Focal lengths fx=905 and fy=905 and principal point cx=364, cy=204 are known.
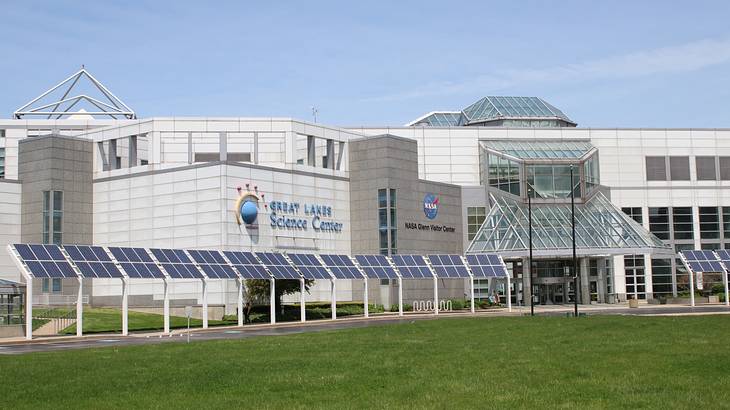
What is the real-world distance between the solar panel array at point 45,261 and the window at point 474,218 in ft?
169

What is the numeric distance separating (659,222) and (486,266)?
3712 cm

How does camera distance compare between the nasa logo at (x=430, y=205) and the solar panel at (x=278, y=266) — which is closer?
the solar panel at (x=278, y=266)

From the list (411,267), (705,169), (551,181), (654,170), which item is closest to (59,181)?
(411,267)

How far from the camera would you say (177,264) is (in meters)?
57.3

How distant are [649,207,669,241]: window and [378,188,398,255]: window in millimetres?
35510

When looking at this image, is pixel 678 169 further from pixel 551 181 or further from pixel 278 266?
pixel 278 266

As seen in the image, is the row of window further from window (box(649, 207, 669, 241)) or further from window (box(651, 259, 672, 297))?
window (box(651, 259, 672, 297))

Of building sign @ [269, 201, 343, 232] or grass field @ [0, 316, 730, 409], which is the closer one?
grass field @ [0, 316, 730, 409]

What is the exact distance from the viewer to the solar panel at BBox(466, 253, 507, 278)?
74875 millimetres

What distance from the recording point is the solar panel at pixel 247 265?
199 feet

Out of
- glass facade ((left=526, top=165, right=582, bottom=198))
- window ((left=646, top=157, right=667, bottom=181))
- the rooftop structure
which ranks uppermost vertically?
the rooftop structure

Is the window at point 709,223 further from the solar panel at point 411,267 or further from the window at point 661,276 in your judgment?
the solar panel at point 411,267

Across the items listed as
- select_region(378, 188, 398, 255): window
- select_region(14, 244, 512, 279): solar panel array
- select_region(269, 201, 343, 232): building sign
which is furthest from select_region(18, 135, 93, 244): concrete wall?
select_region(378, 188, 398, 255): window

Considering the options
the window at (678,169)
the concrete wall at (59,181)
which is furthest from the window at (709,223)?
the concrete wall at (59,181)
